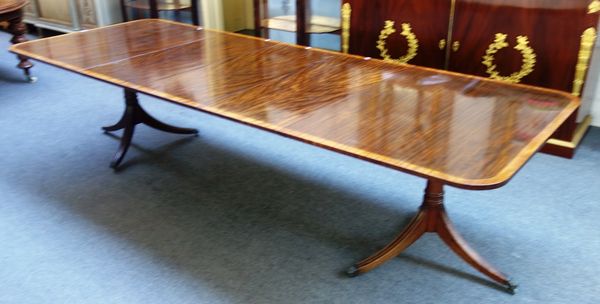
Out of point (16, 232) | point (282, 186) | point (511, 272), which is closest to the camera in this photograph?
point (511, 272)

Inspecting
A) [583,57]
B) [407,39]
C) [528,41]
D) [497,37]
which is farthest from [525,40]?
[407,39]

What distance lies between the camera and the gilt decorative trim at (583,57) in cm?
237

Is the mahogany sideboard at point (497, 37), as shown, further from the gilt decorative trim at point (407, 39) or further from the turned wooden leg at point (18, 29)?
the turned wooden leg at point (18, 29)

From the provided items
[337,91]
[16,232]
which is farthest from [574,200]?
[16,232]

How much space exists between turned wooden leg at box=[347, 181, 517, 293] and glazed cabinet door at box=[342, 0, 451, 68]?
1263mm

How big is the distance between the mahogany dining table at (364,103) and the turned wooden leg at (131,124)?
321 millimetres

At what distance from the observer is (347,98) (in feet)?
5.91

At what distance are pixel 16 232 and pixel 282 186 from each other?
3.54 feet

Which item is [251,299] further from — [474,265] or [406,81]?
[406,81]

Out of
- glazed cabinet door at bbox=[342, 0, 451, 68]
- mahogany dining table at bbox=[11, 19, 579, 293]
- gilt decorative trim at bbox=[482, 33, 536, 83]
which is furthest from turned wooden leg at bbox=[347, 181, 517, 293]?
glazed cabinet door at bbox=[342, 0, 451, 68]

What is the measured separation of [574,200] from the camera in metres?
2.23

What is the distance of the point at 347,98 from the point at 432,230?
0.53 m

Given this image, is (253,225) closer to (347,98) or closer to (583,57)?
(347,98)

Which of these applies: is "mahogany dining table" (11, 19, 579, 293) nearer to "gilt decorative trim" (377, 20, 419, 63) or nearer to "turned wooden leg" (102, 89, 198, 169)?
"turned wooden leg" (102, 89, 198, 169)
